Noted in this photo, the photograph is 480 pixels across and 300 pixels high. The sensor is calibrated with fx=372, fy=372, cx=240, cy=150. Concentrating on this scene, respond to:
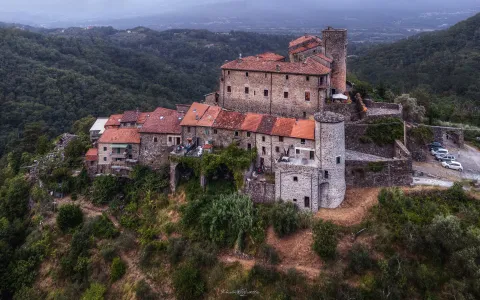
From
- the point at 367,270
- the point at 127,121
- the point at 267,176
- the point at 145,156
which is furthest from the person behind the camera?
the point at 127,121

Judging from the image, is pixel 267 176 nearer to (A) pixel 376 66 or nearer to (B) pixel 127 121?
(B) pixel 127 121

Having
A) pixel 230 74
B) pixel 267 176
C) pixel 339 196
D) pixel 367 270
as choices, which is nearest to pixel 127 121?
pixel 230 74

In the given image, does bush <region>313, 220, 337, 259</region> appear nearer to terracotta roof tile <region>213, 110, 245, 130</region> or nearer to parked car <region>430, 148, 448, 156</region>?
terracotta roof tile <region>213, 110, 245, 130</region>

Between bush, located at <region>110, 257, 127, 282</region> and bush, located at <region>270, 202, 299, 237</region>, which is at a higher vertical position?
bush, located at <region>270, 202, 299, 237</region>

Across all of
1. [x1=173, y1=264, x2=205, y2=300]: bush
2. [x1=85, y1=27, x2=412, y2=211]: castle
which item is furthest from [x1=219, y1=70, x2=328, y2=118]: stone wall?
[x1=173, y1=264, x2=205, y2=300]: bush

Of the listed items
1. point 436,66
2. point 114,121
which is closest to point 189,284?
point 114,121

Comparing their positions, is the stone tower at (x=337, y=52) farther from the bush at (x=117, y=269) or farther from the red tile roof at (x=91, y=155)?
the bush at (x=117, y=269)
